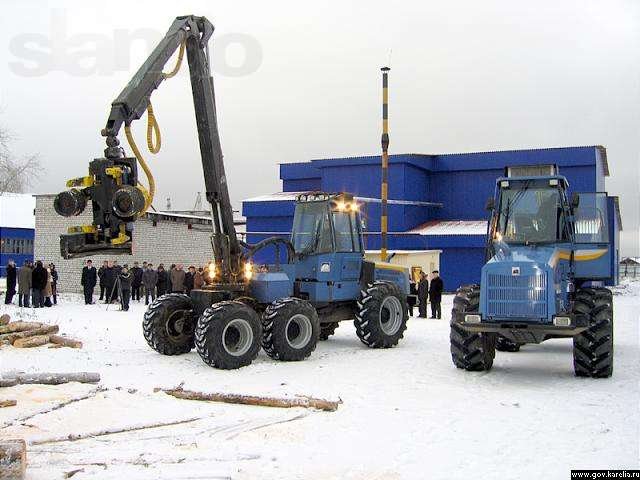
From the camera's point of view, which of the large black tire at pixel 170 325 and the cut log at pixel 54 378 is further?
the large black tire at pixel 170 325

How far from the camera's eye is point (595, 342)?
34.2ft

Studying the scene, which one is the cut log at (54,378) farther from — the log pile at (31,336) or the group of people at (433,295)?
the group of people at (433,295)

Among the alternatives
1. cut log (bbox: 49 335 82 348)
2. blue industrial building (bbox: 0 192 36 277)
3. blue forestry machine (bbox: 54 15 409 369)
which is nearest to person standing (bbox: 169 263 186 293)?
blue forestry machine (bbox: 54 15 409 369)

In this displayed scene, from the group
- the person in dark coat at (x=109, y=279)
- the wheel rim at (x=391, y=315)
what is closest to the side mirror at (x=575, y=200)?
the wheel rim at (x=391, y=315)

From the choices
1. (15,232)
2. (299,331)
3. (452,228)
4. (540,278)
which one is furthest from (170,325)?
(15,232)

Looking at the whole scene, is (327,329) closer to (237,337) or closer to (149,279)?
(237,337)

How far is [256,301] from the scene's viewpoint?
42.2 feet

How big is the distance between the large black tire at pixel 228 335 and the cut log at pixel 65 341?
3328 mm

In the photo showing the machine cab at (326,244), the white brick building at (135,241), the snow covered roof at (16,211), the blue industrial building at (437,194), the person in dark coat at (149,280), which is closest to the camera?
the machine cab at (326,244)

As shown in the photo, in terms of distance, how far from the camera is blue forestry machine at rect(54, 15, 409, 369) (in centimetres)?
859

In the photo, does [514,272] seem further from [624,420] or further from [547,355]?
[547,355]

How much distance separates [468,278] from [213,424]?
2977cm

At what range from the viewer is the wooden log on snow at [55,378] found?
9664mm

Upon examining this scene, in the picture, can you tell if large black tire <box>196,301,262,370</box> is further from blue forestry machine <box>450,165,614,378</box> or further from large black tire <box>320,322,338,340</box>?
large black tire <box>320,322,338,340</box>
